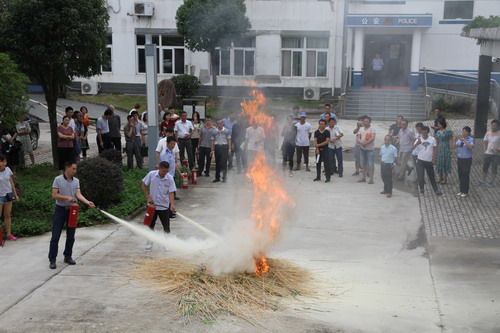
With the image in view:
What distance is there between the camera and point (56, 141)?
Result: 55.7ft

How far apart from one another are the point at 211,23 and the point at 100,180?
13.6 meters

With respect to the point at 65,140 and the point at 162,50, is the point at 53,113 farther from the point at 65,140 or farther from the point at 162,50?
the point at 162,50

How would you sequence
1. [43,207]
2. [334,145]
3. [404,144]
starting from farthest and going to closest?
[334,145]
[404,144]
[43,207]

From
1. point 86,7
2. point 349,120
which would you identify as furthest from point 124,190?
point 349,120

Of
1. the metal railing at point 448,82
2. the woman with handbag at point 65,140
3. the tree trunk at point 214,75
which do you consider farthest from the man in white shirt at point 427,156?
the tree trunk at point 214,75

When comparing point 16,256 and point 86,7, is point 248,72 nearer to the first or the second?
point 86,7

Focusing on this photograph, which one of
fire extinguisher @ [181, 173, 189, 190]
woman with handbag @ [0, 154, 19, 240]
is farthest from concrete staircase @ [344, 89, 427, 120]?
woman with handbag @ [0, 154, 19, 240]

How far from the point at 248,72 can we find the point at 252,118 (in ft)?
53.6

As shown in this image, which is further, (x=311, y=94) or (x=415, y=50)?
(x=311, y=94)

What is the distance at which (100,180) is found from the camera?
509 inches

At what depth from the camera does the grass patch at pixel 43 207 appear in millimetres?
11602

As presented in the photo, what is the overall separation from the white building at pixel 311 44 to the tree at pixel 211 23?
2826 millimetres

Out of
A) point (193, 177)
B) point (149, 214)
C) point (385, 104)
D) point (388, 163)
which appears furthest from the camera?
point (385, 104)

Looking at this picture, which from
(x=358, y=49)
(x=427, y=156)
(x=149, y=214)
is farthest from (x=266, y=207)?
(x=358, y=49)
